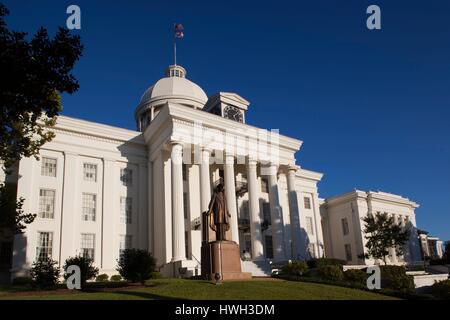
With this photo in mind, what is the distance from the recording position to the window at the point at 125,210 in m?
35.0

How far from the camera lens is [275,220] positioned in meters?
37.0

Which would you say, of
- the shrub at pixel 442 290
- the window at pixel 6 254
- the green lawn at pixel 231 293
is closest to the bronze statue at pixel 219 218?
the green lawn at pixel 231 293

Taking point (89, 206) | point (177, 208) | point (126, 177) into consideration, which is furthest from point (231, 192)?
point (89, 206)

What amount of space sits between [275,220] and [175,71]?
26450mm

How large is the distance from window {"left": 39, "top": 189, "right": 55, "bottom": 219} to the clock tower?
1650 cm

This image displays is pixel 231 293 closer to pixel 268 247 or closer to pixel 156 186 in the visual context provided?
pixel 156 186

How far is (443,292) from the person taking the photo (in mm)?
20422

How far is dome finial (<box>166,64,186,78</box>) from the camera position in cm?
5375

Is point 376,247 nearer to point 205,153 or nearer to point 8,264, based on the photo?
point 205,153

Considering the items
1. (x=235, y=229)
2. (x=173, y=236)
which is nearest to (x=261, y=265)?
(x=235, y=229)

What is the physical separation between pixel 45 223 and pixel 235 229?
1479 cm

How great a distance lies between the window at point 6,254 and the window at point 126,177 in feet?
32.5

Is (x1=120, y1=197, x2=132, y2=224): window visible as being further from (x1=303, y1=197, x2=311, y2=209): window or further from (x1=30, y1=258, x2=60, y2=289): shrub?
(x1=303, y1=197, x2=311, y2=209): window

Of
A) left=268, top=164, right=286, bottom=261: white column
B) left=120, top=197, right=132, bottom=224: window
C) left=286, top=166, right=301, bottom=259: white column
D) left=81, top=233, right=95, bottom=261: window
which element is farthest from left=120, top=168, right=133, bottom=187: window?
left=286, top=166, right=301, bottom=259: white column
